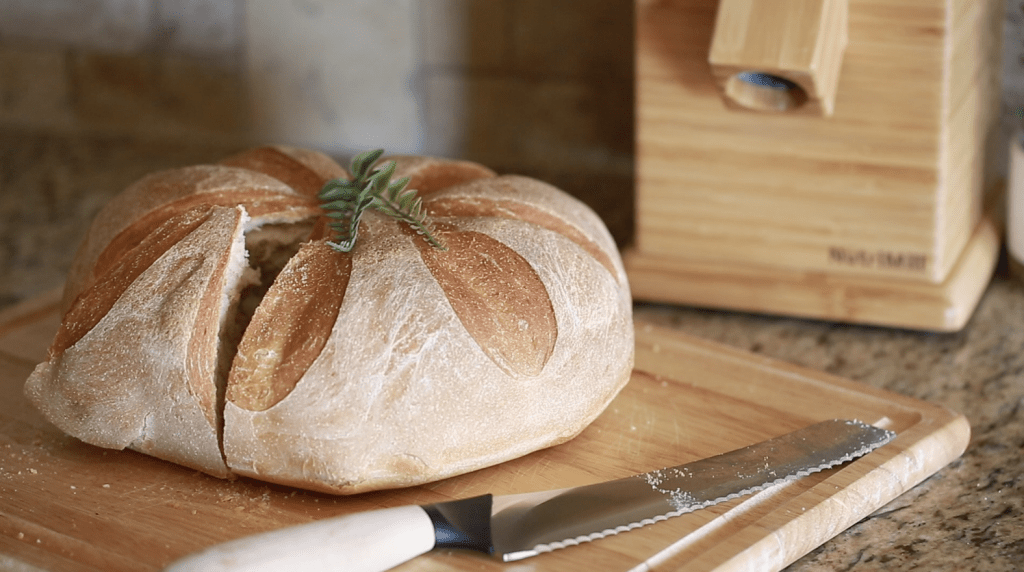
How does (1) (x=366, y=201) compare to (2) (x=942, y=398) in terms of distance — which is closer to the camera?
(1) (x=366, y=201)

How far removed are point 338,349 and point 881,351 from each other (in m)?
0.67

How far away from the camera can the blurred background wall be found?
1696mm

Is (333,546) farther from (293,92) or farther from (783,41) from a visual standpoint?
(293,92)

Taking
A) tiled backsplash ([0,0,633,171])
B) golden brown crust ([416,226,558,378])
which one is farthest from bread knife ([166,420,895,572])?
tiled backsplash ([0,0,633,171])

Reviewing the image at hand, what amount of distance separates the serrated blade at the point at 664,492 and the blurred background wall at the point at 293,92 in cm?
64

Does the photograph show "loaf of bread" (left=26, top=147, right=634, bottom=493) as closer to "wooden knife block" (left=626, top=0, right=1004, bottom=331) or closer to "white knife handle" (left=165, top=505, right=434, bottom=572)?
"white knife handle" (left=165, top=505, right=434, bottom=572)

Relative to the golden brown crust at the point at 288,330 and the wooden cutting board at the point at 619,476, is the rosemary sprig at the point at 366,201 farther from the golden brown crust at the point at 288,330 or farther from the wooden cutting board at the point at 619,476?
the wooden cutting board at the point at 619,476

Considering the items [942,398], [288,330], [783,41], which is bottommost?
[942,398]

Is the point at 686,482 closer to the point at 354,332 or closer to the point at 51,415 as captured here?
the point at 354,332

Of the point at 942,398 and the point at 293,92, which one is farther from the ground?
the point at 293,92

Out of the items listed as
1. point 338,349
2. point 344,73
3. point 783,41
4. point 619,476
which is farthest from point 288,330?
point 344,73

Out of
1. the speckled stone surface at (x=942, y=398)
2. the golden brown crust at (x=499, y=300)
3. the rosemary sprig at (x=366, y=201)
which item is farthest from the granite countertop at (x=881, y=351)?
the rosemary sprig at (x=366, y=201)

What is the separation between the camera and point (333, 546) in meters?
0.78

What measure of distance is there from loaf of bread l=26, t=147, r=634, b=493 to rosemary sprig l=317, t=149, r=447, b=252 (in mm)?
12
